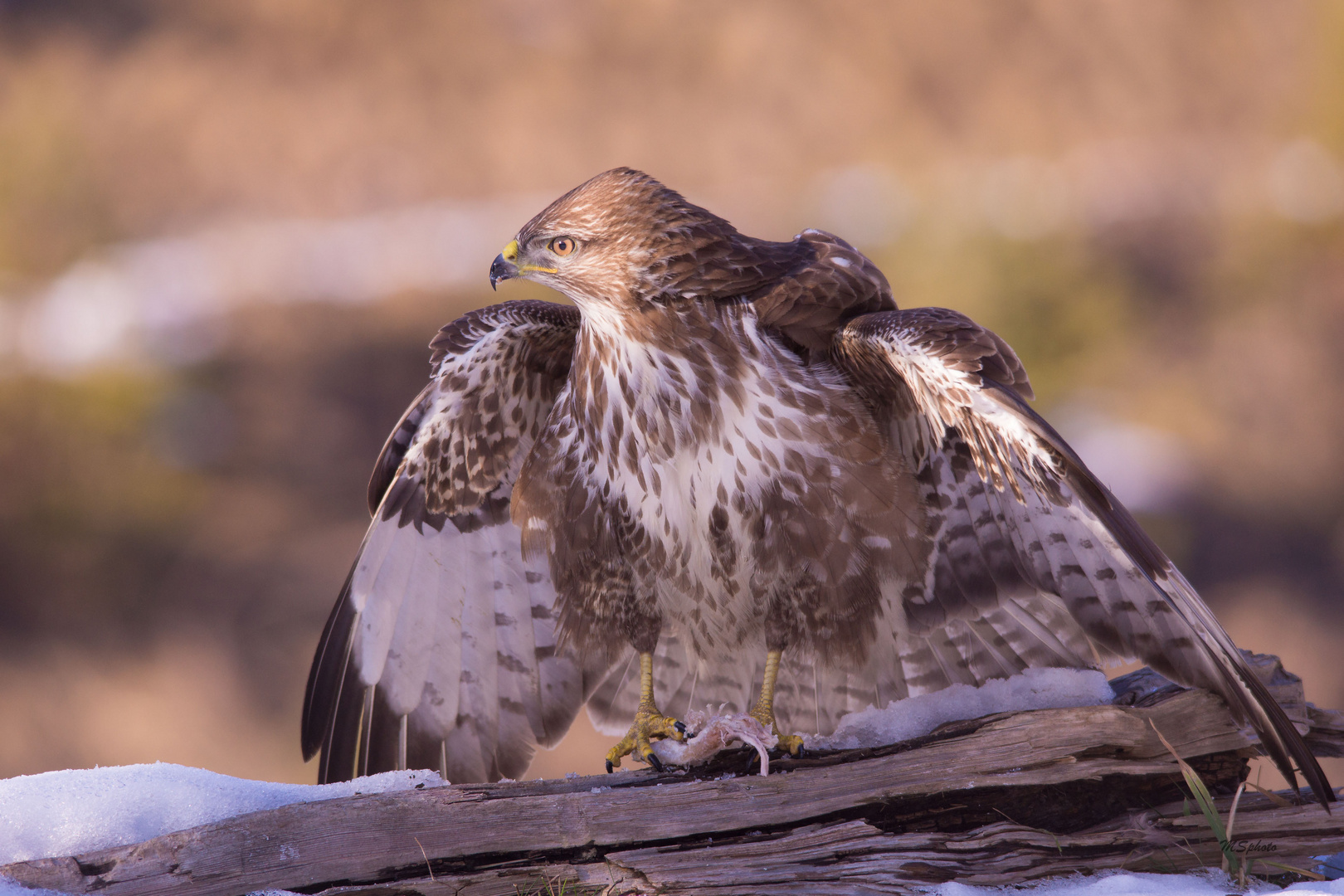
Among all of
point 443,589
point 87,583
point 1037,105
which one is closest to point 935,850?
point 443,589

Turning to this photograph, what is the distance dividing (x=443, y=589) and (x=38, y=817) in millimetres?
1789

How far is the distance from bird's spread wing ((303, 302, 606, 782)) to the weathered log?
1138mm

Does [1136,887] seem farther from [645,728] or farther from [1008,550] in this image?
[645,728]

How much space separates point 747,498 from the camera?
3.62 m

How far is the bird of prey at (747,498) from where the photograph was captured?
3363mm

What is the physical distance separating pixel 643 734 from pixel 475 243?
43.4ft

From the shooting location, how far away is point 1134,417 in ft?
47.2

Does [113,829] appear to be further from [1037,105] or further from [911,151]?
[1037,105]

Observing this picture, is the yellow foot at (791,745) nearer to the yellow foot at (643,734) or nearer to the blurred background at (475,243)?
the yellow foot at (643,734)

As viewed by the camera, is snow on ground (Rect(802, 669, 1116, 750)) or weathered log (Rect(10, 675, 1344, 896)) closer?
weathered log (Rect(10, 675, 1344, 896))

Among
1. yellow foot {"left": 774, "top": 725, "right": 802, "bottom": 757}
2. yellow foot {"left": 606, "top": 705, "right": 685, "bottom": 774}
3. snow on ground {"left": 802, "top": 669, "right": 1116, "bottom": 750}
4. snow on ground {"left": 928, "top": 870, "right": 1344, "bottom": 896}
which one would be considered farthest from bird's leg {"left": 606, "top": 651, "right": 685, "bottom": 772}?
snow on ground {"left": 928, "top": 870, "right": 1344, "bottom": 896}

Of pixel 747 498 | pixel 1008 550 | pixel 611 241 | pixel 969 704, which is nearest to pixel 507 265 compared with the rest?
pixel 611 241

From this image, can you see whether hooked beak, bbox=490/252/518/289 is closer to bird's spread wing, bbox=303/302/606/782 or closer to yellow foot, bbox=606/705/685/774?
bird's spread wing, bbox=303/302/606/782

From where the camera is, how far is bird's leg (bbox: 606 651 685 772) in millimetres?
3855
